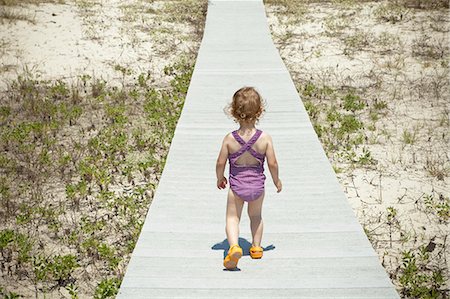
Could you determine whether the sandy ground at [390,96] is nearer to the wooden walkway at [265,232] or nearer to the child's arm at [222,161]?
the wooden walkway at [265,232]

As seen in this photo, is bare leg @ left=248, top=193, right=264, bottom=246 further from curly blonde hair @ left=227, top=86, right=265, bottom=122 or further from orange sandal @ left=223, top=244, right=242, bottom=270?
curly blonde hair @ left=227, top=86, right=265, bottom=122

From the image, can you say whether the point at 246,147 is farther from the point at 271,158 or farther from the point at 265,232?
the point at 265,232

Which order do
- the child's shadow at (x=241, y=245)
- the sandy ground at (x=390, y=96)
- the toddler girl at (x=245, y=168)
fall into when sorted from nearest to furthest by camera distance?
1. the toddler girl at (x=245, y=168)
2. the child's shadow at (x=241, y=245)
3. the sandy ground at (x=390, y=96)

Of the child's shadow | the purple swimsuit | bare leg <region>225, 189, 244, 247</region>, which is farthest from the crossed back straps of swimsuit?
the child's shadow

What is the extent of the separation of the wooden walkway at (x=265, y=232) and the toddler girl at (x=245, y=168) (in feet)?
0.82

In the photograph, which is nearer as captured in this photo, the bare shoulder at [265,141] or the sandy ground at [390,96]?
the bare shoulder at [265,141]

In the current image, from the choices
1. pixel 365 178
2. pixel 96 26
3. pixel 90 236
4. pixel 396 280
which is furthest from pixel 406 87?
pixel 96 26

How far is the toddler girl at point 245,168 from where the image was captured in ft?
15.8

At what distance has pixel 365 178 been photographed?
7148 mm

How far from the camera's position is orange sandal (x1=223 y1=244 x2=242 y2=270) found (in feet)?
15.6

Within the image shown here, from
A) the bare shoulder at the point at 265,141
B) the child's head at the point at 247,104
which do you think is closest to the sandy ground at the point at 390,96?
the bare shoulder at the point at 265,141

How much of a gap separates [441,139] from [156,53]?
6499 mm

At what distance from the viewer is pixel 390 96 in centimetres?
1011

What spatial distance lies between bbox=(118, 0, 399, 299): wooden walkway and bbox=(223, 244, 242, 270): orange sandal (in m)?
0.07
